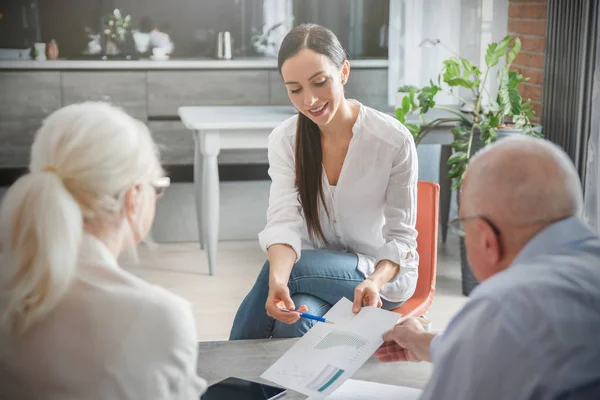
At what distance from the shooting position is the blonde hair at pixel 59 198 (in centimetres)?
99

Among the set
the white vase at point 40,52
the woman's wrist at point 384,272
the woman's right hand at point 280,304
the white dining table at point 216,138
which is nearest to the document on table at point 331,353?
the woman's right hand at point 280,304

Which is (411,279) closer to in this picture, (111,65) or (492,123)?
(492,123)

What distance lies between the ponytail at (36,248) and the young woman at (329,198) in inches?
38.4

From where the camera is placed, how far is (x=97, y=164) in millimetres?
1036

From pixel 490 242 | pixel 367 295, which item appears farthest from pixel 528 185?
pixel 367 295

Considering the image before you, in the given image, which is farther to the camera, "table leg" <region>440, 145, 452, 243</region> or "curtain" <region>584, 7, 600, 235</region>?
"table leg" <region>440, 145, 452, 243</region>

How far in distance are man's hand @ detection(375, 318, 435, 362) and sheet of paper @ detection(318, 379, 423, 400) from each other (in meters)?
0.08

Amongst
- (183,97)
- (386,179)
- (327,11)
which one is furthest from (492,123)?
(327,11)

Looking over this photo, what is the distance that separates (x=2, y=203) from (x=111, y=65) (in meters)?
4.96

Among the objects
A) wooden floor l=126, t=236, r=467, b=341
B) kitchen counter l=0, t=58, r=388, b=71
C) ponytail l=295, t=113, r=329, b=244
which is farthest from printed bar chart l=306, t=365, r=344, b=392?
kitchen counter l=0, t=58, r=388, b=71

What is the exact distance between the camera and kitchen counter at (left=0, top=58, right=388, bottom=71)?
227 inches

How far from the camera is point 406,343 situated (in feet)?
5.05

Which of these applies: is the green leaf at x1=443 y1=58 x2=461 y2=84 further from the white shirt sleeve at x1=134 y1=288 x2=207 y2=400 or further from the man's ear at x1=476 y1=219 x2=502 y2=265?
the white shirt sleeve at x1=134 y1=288 x2=207 y2=400

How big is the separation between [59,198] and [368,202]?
1262 millimetres
